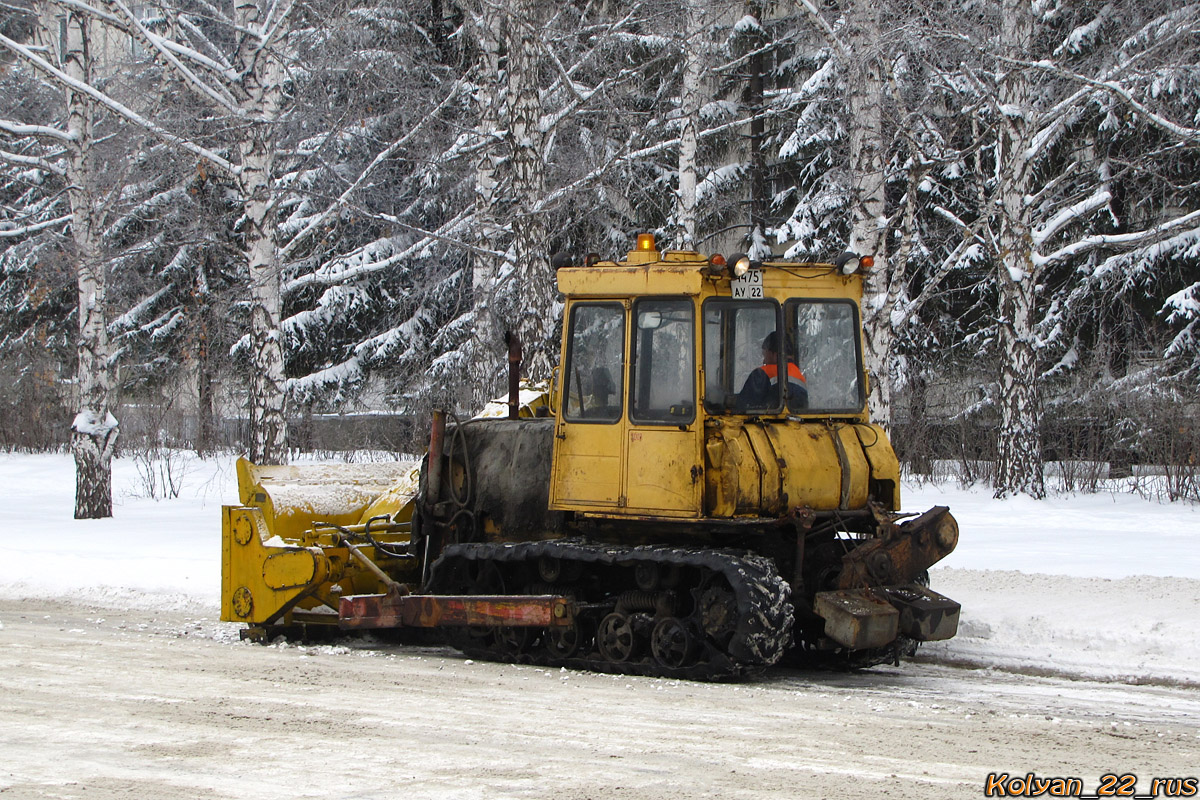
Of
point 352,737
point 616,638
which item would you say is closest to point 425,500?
point 616,638

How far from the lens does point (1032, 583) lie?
11.3 metres

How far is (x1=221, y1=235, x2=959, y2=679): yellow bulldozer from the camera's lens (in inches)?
335

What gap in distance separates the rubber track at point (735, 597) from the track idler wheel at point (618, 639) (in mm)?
71

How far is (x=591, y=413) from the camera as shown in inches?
355

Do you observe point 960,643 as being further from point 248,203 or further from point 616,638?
point 248,203

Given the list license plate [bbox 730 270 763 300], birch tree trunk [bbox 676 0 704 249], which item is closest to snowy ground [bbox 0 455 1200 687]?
license plate [bbox 730 270 763 300]

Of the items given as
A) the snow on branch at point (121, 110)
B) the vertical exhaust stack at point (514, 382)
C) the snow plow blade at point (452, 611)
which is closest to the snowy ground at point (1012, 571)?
the snow plow blade at point (452, 611)

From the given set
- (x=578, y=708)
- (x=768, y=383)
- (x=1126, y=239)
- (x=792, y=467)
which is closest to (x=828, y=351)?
(x=768, y=383)

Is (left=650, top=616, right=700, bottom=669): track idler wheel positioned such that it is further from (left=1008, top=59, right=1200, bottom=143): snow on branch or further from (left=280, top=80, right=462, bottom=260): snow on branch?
(left=1008, top=59, right=1200, bottom=143): snow on branch

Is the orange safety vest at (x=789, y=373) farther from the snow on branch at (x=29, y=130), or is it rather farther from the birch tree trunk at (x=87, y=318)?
the snow on branch at (x=29, y=130)

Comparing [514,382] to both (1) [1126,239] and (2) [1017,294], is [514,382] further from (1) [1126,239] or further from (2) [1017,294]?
(2) [1017,294]

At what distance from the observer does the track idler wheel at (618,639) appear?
8891mm

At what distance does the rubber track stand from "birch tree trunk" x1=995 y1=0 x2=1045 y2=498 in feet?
35.2

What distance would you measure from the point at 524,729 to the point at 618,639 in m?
2.19
